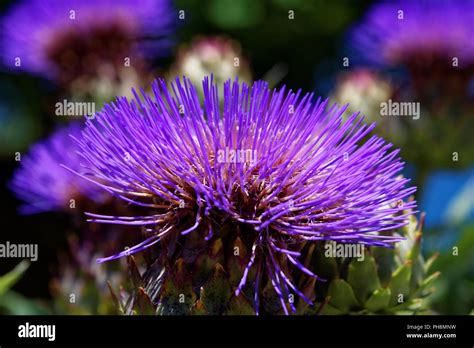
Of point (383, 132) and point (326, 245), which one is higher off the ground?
point (383, 132)

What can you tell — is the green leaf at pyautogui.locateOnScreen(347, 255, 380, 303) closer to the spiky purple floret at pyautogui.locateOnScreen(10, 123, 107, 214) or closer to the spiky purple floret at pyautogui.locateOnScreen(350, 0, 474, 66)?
the spiky purple floret at pyautogui.locateOnScreen(10, 123, 107, 214)

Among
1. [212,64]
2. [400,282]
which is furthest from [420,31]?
[400,282]

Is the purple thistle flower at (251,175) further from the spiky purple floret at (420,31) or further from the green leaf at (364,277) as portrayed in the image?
the spiky purple floret at (420,31)

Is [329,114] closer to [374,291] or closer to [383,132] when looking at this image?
[374,291]

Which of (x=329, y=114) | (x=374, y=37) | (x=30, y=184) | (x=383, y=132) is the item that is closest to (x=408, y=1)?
(x=374, y=37)

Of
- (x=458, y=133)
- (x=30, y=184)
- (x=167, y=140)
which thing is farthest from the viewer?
(x=458, y=133)

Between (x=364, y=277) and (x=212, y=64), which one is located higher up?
(x=212, y=64)

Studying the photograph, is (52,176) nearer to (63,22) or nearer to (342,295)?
(63,22)
